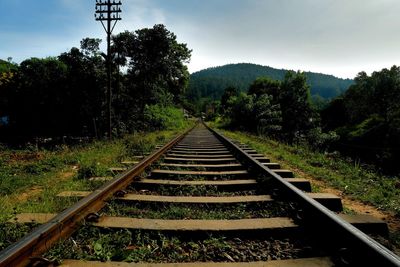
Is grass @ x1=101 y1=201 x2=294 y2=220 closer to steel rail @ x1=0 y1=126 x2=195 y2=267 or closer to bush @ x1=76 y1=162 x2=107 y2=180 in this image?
steel rail @ x1=0 y1=126 x2=195 y2=267

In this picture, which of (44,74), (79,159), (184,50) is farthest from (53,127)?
(79,159)

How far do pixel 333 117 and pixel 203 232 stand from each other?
279 ft

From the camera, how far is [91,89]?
29797mm

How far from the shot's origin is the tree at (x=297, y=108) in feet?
131

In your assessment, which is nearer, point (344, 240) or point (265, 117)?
point (344, 240)

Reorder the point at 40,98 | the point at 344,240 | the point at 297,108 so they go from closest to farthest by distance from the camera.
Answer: the point at 344,240 < the point at 40,98 < the point at 297,108

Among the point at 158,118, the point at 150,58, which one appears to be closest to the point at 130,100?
the point at 158,118

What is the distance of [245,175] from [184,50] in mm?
35176

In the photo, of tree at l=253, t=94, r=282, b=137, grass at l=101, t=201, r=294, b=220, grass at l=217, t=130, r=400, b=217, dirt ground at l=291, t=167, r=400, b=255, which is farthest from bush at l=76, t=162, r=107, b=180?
tree at l=253, t=94, r=282, b=137

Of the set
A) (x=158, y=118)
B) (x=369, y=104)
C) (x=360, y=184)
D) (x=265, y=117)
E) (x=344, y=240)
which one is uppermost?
(x=369, y=104)

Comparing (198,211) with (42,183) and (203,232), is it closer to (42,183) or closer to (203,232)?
(203,232)

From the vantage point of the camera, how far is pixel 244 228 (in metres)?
2.78

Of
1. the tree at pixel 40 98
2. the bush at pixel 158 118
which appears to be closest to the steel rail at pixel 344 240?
the bush at pixel 158 118

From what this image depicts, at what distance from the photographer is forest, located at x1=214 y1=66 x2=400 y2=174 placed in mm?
21067
